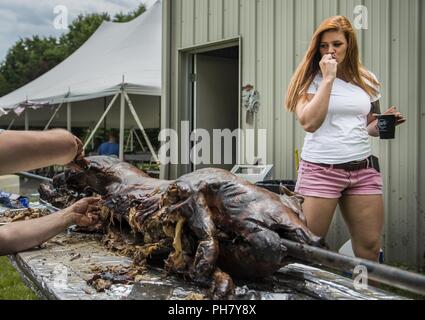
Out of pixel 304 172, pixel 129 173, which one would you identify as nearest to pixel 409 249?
pixel 304 172

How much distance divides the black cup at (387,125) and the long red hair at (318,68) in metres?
0.14

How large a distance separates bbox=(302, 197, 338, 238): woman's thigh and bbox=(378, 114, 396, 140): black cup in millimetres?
497

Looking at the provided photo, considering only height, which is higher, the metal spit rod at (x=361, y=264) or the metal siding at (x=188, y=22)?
the metal siding at (x=188, y=22)

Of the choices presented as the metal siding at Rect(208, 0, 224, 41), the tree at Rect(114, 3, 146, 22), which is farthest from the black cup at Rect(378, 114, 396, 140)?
the tree at Rect(114, 3, 146, 22)

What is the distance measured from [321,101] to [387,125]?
48cm

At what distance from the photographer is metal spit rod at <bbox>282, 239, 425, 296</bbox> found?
1177 millimetres

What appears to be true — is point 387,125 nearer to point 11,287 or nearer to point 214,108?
point 11,287

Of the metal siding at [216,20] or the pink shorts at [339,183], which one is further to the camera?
the metal siding at [216,20]

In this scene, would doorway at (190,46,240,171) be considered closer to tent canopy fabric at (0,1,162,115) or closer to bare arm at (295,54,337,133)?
tent canopy fabric at (0,1,162,115)

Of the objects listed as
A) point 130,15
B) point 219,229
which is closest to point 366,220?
point 219,229

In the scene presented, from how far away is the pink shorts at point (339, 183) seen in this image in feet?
7.39

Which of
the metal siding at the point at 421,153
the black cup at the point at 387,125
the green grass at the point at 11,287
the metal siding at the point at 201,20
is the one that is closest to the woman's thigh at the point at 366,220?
the black cup at the point at 387,125

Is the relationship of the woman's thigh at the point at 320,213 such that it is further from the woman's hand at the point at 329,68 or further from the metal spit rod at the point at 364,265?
the metal spit rod at the point at 364,265
